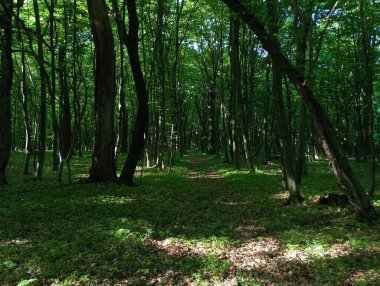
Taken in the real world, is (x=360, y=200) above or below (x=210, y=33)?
below

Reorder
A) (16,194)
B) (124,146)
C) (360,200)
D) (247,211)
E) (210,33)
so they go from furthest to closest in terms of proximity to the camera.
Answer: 1. (124,146)
2. (210,33)
3. (16,194)
4. (247,211)
5. (360,200)

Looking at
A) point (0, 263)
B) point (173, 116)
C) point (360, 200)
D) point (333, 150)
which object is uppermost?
point (173, 116)

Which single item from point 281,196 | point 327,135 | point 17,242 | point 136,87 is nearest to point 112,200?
point 17,242

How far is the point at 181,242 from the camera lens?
22.6ft

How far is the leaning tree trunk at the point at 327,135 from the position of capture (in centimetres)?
751

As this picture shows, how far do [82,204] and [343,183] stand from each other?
742cm

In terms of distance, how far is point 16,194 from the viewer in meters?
11.5

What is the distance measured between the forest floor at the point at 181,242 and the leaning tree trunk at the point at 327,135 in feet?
1.64

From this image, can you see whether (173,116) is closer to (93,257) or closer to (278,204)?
(278,204)

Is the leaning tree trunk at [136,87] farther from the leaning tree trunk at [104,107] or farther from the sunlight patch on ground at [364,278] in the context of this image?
the sunlight patch on ground at [364,278]

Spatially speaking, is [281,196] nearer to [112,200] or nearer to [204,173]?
[112,200]

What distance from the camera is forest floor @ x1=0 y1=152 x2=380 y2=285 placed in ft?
17.5

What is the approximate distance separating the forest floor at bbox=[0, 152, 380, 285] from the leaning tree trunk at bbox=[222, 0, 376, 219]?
19.7 inches

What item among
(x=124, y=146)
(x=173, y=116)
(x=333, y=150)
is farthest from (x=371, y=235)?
(x=124, y=146)
